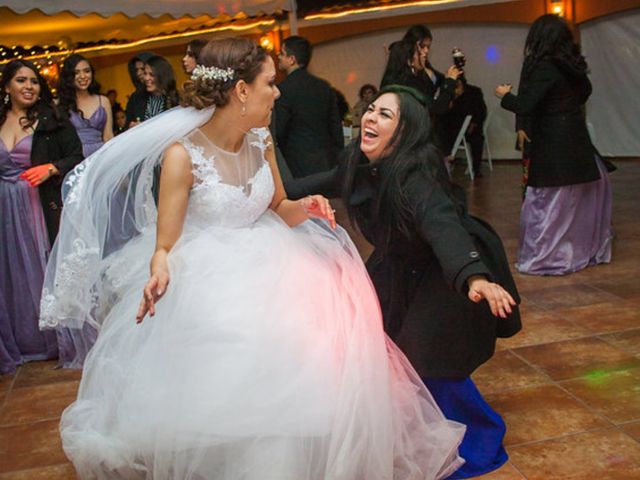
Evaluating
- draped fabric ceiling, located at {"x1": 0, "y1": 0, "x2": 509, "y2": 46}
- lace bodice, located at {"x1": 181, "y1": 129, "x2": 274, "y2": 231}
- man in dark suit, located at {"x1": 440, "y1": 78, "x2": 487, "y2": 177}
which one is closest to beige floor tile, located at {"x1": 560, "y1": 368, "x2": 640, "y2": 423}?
lace bodice, located at {"x1": 181, "y1": 129, "x2": 274, "y2": 231}

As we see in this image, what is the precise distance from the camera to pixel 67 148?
4.23 metres

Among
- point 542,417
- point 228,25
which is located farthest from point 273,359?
point 228,25

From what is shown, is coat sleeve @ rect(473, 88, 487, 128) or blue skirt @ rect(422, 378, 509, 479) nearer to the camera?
blue skirt @ rect(422, 378, 509, 479)

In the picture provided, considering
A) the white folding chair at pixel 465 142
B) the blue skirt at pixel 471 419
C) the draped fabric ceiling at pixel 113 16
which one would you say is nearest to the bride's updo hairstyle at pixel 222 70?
the blue skirt at pixel 471 419

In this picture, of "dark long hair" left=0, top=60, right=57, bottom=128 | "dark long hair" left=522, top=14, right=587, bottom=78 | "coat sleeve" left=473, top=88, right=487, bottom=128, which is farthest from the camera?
"coat sleeve" left=473, top=88, right=487, bottom=128

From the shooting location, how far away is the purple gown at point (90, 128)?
480cm

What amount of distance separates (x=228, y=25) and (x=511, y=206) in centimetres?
502

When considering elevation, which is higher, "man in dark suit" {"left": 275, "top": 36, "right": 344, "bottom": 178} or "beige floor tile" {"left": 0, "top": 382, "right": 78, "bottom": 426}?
"man in dark suit" {"left": 275, "top": 36, "right": 344, "bottom": 178}

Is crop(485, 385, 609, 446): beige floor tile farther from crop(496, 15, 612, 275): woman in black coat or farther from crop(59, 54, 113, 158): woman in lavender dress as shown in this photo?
crop(59, 54, 113, 158): woman in lavender dress

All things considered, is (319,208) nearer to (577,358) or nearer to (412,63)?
(577,358)

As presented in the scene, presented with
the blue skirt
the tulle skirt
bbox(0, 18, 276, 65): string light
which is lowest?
the blue skirt

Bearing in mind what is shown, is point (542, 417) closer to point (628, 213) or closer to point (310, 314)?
point (310, 314)

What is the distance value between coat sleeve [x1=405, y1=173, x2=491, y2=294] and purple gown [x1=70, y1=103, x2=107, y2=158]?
111 inches

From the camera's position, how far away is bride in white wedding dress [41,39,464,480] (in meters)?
2.28
